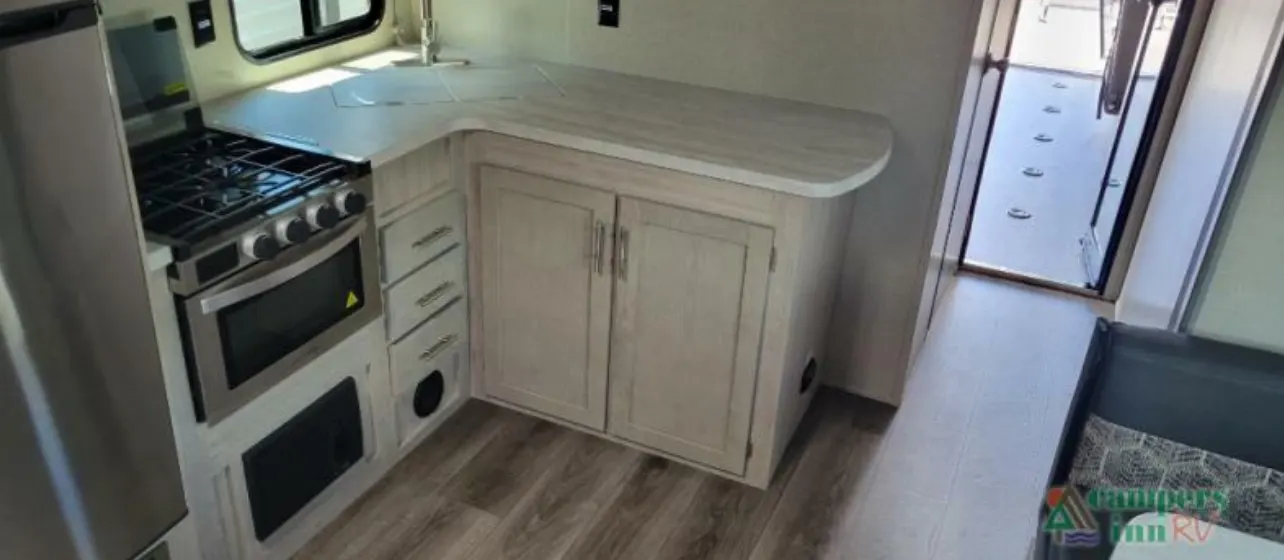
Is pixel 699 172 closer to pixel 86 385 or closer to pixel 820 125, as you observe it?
pixel 820 125

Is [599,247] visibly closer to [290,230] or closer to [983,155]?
[290,230]

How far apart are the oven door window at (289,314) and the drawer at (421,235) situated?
13 cm

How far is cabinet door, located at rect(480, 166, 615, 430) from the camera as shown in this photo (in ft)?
8.79

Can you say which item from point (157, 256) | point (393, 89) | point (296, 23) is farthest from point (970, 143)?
point (157, 256)

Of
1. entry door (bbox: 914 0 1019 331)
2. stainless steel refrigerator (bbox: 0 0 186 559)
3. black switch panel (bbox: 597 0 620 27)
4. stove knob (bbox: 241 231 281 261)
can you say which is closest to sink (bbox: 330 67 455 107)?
black switch panel (bbox: 597 0 620 27)

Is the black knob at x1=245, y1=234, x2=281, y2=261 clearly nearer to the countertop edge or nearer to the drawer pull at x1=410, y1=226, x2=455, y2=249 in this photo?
the countertop edge

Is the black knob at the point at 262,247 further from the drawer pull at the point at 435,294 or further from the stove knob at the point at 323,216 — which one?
the drawer pull at the point at 435,294

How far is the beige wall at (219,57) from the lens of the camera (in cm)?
236

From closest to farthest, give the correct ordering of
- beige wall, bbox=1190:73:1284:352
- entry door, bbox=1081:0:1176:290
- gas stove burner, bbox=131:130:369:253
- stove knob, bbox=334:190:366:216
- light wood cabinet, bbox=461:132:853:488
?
beige wall, bbox=1190:73:1284:352
gas stove burner, bbox=131:130:369:253
stove knob, bbox=334:190:366:216
light wood cabinet, bbox=461:132:853:488
entry door, bbox=1081:0:1176:290

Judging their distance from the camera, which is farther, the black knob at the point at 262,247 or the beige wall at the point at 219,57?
the beige wall at the point at 219,57

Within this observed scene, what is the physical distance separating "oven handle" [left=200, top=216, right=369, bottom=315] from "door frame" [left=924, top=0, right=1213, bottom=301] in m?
1.67

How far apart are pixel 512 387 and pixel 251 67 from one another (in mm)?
1188

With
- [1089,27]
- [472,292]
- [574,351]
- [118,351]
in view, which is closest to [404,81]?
[472,292]

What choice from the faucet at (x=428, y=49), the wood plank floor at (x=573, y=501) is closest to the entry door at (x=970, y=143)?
the wood plank floor at (x=573, y=501)
